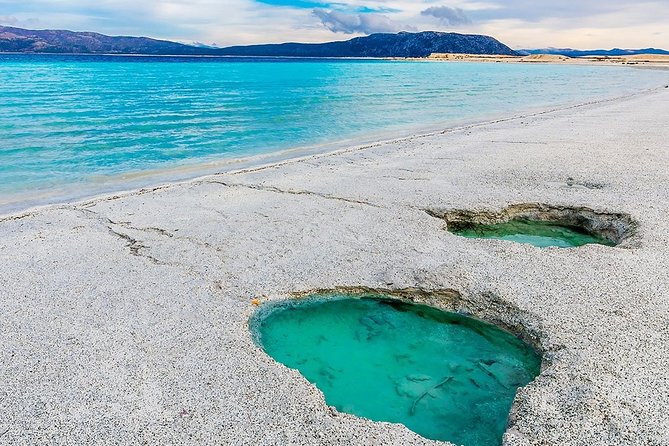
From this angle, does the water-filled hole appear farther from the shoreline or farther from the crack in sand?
the shoreline

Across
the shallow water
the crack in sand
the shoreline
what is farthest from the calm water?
the shallow water

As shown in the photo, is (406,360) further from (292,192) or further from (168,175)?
(168,175)

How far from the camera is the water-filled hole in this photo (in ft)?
23.6

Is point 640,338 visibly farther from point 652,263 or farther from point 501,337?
point 652,263

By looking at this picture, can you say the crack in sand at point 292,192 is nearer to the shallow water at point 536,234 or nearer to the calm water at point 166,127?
the shallow water at point 536,234

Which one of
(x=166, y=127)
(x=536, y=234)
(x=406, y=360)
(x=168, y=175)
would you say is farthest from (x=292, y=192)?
(x=166, y=127)

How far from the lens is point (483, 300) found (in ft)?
17.3

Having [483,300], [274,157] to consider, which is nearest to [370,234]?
[483,300]

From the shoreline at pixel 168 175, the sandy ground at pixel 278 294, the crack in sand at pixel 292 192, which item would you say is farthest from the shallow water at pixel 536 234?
the shoreline at pixel 168 175

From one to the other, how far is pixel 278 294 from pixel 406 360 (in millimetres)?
1635

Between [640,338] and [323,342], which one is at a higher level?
[640,338]

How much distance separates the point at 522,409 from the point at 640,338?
1581 millimetres

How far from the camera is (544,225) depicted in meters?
7.85

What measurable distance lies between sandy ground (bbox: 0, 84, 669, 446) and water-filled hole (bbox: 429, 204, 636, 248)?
28cm
